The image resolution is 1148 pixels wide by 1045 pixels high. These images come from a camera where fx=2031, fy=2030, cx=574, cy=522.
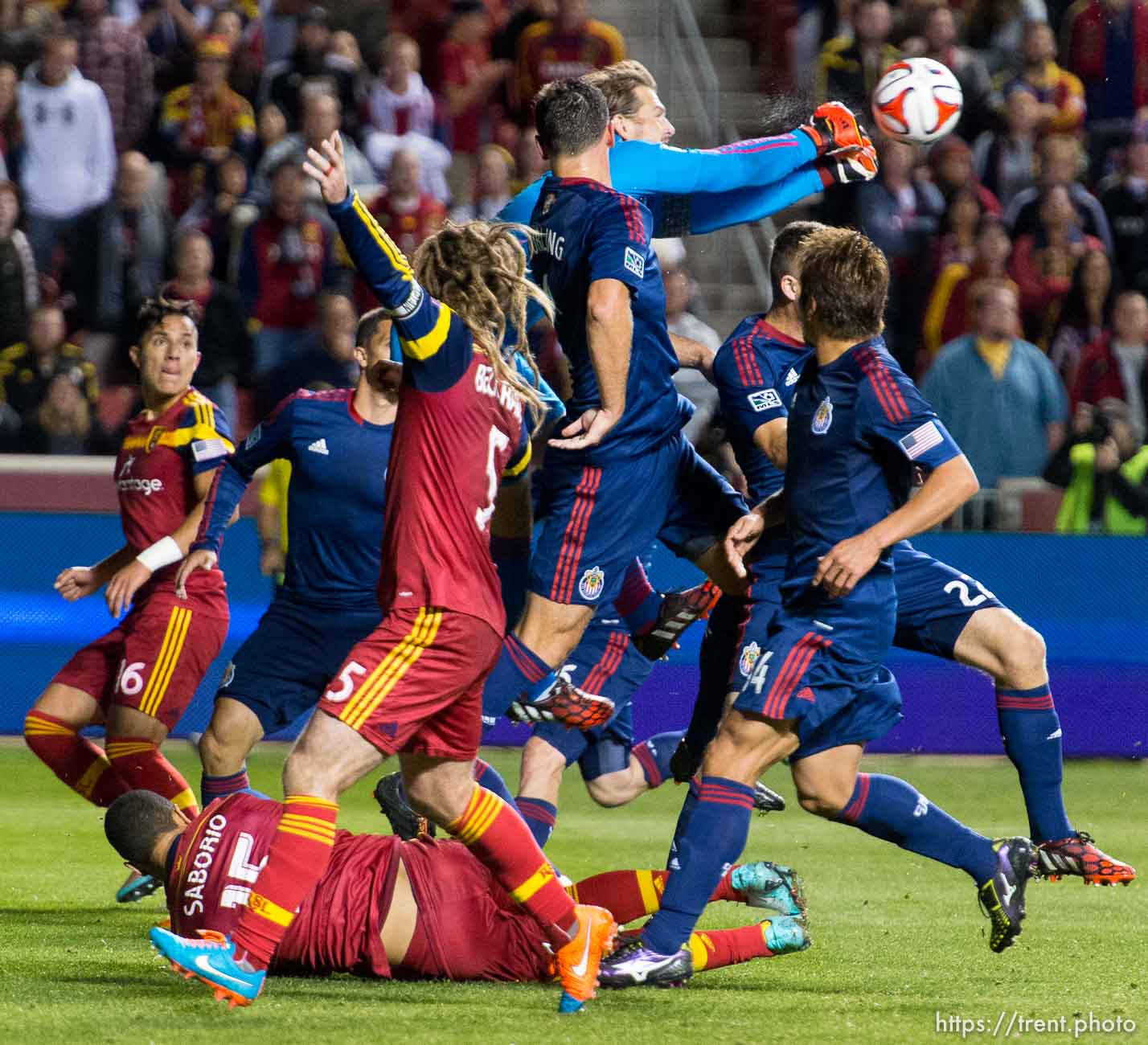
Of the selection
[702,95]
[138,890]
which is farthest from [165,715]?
[702,95]

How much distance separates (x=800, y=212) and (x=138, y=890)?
863 centimetres

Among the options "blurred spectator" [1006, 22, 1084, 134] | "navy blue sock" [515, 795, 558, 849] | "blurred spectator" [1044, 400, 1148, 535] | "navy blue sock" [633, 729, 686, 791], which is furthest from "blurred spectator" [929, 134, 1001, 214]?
"navy blue sock" [515, 795, 558, 849]

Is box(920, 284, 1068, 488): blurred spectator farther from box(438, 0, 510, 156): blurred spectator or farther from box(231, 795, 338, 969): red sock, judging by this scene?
box(231, 795, 338, 969): red sock

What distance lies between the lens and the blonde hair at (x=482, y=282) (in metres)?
5.30

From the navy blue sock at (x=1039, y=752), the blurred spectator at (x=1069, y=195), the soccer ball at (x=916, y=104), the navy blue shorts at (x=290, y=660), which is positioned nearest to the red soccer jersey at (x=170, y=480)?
the navy blue shorts at (x=290, y=660)

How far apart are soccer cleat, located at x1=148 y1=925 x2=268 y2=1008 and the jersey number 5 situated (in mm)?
1243

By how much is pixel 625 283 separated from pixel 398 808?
190 centimetres

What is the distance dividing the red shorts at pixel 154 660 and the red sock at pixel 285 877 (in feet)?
7.92

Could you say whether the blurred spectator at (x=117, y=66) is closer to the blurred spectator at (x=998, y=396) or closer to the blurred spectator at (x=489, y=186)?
the blurred spectator at (x=489, y=186)

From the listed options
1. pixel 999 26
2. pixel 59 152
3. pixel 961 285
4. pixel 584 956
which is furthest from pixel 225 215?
pixel 584 956

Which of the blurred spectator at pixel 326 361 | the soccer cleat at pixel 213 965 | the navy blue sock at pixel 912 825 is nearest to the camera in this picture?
the soccer cleat at pixel 213 965

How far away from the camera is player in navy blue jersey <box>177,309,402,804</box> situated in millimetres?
6832

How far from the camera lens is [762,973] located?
19.7 feet

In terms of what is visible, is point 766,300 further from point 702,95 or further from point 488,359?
point 488,359
